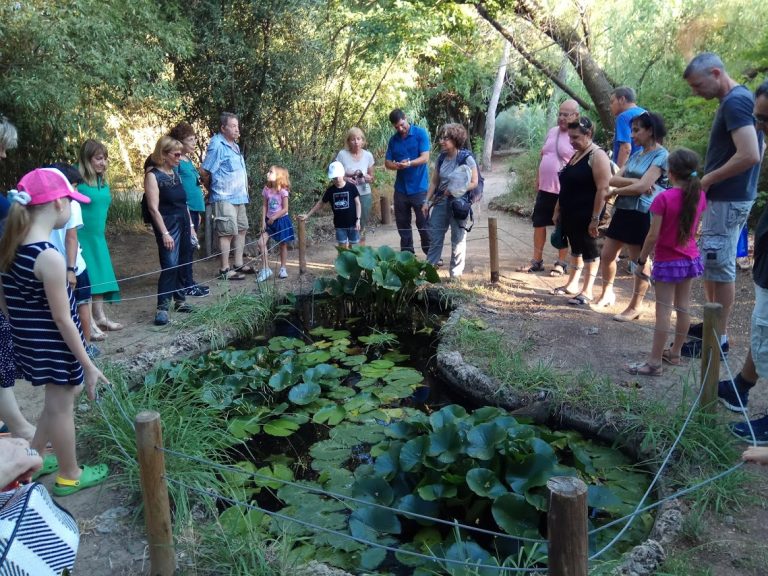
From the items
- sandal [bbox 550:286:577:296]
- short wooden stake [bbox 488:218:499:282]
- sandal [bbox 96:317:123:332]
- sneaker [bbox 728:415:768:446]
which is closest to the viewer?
sneaker [bbox 728:415:768:446]

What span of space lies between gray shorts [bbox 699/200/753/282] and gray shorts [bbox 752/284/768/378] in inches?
29.4

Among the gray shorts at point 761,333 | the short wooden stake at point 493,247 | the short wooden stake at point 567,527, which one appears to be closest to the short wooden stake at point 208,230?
the short wooden stake at point 493,247

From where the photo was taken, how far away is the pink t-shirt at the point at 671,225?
406cm

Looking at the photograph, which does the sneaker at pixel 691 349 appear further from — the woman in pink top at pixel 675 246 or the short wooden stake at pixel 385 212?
the short wooden stake at pixel 385 212

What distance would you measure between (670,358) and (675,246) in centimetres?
80

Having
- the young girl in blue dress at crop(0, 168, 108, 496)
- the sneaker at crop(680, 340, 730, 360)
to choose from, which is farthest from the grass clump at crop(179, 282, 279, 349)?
the sneaker at crop(680, 340, 730, 360)

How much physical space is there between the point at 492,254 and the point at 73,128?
405cm

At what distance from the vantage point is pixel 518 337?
5152 mm

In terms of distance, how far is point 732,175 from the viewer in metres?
3.85

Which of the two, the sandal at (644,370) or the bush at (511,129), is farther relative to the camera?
the bush at (511,129)

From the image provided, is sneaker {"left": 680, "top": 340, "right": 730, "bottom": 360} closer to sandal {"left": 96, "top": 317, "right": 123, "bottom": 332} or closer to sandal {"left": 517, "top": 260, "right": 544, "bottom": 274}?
sandal {"left": 517, "top": 260, "right": 544, "bottom": 274}

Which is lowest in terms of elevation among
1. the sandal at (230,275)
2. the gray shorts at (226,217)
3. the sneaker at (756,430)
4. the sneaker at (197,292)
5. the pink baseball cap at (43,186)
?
the sneaker at (756,430)

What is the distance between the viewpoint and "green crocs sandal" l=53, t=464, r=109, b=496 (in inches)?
127

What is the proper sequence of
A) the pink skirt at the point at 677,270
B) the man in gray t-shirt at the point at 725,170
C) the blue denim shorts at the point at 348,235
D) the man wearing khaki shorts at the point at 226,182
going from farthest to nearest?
the blue denim shorts at the point at 348,235
the man wearing khaki shorts at the point at 226,182
the pink skirt at the point at 677,270
the man in gray t-shirt at the point at 725,170
